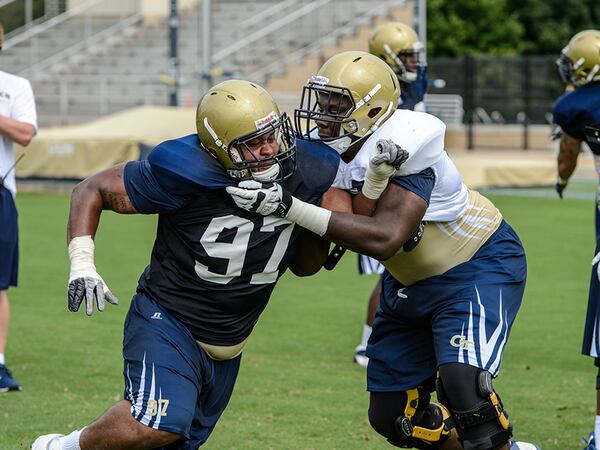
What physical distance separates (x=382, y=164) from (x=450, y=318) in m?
0.87

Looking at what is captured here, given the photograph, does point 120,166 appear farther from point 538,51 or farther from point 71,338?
point 538,51

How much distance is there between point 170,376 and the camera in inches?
181

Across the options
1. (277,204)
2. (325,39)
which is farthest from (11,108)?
(325,39)

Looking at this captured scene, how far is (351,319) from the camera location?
9508 millimetres

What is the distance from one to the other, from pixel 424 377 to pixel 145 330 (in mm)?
1359

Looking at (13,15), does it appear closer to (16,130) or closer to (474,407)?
(16,130)

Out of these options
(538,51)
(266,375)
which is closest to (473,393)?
(266,375)

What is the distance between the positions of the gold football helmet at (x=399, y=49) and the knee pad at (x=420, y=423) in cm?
329

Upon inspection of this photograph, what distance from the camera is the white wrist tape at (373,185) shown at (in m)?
4.63

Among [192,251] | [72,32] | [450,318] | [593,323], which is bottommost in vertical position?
[72,32]

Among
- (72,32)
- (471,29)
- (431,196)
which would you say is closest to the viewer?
(431,196)

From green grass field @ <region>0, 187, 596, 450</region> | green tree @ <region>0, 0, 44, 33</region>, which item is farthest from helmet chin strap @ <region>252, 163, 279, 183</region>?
green tree @ <region>0, 0, 44, 33</region>

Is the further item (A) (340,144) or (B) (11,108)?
(B) (11,108)

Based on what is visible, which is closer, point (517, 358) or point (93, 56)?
point (517, 358)
